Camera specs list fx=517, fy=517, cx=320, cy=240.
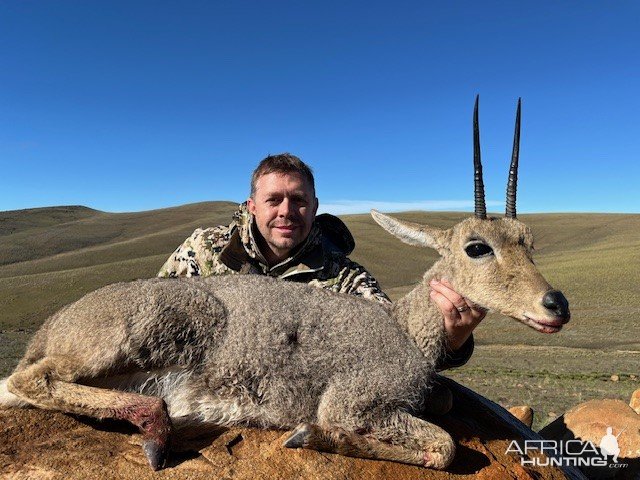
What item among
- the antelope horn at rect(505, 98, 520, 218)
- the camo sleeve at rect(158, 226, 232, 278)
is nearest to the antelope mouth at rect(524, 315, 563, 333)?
the antelope horn at rect(505, 98, 520, 218)

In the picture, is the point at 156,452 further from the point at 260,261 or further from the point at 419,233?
the point at 260,261

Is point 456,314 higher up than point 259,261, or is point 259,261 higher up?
point 259,261

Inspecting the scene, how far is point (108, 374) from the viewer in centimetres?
510

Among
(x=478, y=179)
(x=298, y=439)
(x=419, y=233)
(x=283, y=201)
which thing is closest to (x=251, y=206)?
(x=283, y=201)

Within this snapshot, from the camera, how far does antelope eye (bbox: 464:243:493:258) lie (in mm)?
6055

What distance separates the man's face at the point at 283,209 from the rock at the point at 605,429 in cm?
595

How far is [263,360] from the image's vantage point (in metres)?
5.36

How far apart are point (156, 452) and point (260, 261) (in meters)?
4.25

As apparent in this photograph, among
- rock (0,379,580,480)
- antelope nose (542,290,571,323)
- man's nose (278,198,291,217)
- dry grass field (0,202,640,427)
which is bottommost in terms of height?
dry grass field (0,202,640,427)

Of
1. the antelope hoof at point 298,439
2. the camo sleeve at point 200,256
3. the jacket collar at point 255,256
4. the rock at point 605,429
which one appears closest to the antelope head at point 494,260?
the jacket collar at point 255,256

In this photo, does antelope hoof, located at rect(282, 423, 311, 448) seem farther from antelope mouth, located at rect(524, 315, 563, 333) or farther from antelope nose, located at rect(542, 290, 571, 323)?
antelope nose, located at rect(542, 290, 571, 323)

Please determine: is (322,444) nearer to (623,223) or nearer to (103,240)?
(103,240)

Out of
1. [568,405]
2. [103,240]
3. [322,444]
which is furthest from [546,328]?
[103,240]

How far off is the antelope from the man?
80.5 inches
